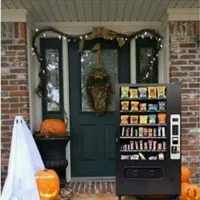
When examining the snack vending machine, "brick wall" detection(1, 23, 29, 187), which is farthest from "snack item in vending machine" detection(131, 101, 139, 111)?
"brick wall" detection(1, 23, 29, 187)

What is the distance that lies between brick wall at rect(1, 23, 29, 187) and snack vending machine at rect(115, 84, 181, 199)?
1519 millimetres

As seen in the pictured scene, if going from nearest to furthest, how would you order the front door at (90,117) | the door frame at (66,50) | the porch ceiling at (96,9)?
Result: the porch ceiling at (96,9) → the door frame at (66,50) → the front door at (90,117)

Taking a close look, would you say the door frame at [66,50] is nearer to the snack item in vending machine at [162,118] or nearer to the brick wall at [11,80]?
the brick wall at [11,80]

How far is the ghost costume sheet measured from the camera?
359cm

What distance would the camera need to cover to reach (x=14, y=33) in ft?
14.5

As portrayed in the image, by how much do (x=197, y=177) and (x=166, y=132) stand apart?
124cm

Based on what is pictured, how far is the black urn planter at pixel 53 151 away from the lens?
14.8ft

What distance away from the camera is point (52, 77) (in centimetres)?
505

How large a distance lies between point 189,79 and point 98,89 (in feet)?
4.52

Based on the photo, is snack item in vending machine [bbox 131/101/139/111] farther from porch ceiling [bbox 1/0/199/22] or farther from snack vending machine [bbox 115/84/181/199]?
porch ceiling [bbox 1/0/199/22]

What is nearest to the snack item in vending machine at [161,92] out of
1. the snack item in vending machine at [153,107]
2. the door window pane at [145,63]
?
the snack item in vending machine at [153,107]

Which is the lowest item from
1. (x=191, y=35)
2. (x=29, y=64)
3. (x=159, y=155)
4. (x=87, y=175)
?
(x=87, y=175)

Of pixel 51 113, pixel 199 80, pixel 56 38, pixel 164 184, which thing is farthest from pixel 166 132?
pixel 56 38

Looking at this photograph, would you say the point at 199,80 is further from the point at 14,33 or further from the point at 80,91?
the point at 14,33
